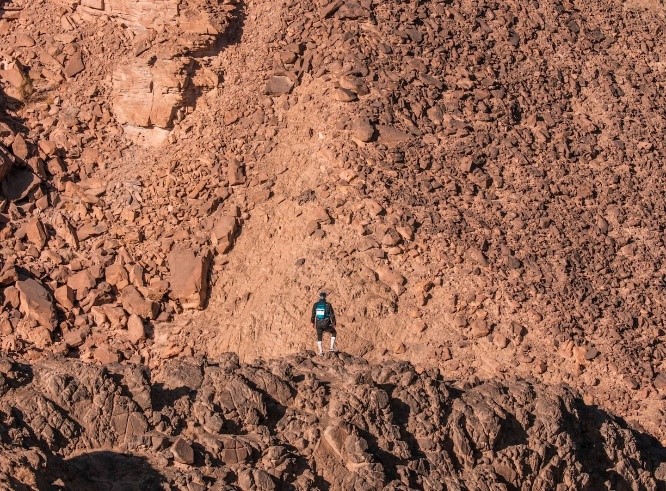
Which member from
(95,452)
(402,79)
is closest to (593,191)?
(402,79)

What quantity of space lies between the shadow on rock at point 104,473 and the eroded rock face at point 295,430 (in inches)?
0.7

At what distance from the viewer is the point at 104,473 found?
16156mm

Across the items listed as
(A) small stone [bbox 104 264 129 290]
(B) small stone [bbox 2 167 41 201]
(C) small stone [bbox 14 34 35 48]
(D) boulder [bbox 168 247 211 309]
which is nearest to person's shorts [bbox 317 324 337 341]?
(D) boulder [bbox 168 247 211 309]

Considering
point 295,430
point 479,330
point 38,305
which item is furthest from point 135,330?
point 295,430

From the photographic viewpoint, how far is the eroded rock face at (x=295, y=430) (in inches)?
648

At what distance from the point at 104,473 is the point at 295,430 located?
224 centimetres

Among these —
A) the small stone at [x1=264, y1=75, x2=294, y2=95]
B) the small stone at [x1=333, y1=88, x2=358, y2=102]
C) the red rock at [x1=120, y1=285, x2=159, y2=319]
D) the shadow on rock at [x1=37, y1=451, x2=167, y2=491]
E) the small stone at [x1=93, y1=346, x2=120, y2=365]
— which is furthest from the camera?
the small stone at [x1=264, y1=75, x2=294, y2=95]

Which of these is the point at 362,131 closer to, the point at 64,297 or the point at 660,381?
the point at 64,297

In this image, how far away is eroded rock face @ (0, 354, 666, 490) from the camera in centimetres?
1645

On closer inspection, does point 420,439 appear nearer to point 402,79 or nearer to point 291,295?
point 291,295

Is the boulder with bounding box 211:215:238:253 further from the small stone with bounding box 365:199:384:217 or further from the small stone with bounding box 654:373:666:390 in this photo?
the small stone with bounding box 654:373:666:390

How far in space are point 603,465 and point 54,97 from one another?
969 centimetres

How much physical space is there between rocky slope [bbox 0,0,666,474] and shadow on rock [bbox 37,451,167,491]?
5.97 metres

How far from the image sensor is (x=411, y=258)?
75.6 ft
